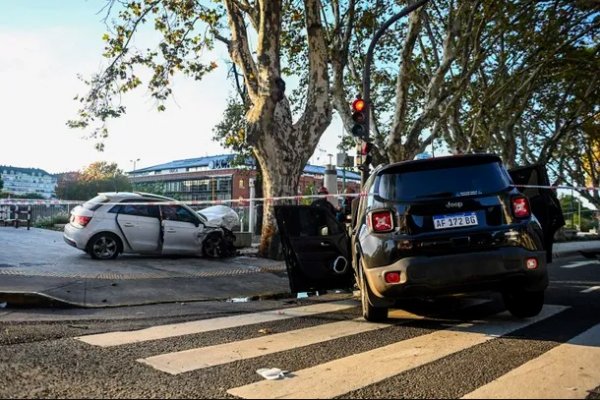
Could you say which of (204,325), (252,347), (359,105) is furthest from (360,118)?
(252,347)

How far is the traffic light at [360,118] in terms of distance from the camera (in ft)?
40.6

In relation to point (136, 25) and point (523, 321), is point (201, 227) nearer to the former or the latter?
point (136, 25)

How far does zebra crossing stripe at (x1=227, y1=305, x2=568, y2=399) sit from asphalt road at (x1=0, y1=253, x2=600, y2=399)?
0.01 metres

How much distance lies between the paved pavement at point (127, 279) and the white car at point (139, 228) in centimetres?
31

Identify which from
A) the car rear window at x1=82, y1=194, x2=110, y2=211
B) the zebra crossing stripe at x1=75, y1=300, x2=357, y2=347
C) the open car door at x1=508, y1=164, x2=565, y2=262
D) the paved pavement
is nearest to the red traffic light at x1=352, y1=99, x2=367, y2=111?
the paved pavement

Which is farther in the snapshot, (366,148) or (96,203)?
(96,203)

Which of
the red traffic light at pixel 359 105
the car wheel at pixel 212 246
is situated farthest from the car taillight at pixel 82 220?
the red traffic light at pixel 359 105

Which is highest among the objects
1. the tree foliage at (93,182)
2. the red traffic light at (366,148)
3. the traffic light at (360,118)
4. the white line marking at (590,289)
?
the tree foliage at (93,182)

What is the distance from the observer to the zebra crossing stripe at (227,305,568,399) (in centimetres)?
394

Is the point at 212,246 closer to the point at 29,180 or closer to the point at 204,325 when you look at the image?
the point at 204,325

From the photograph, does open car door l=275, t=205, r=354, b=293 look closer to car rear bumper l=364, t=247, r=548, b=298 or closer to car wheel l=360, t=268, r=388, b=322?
car wheel l=360, t=268, r=388, b=322

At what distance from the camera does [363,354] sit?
16.4 ft

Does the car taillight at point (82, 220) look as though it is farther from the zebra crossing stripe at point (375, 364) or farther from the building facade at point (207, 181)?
the building facade at point (207, 181)

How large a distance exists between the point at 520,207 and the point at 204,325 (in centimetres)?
376
